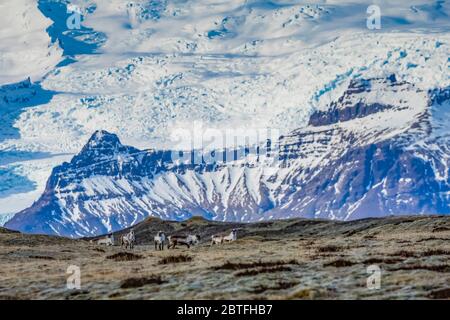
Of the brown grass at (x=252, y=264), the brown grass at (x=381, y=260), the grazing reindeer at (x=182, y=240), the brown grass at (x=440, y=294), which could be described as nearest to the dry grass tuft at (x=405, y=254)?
the brown grass at (x=381, y=260)

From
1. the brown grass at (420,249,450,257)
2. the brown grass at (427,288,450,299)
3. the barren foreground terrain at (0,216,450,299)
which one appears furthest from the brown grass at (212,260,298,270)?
the brown grass at (427,288,450,299)

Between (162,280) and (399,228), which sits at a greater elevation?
(162,280)

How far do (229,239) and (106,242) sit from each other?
23.4 metres

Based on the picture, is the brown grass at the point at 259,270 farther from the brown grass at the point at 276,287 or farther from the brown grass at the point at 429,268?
the brown grass at the point at 429,268

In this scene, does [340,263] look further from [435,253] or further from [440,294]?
[440,294]

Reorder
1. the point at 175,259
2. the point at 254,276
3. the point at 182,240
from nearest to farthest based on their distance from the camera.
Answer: the point at 254,276 → the point at 175,259 → the point at 182,240

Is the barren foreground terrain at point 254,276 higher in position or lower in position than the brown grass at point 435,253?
higher

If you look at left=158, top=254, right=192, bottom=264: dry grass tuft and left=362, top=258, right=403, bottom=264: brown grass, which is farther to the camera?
left=158, top=254, right=192, bottom=264: dry grass tuft

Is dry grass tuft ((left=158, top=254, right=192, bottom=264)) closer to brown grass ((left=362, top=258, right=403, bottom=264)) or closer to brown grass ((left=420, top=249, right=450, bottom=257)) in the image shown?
brown grass ((left=362, top=258, right=403, bottom=264))

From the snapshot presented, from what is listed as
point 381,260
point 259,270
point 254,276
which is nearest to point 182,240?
point 381,260
